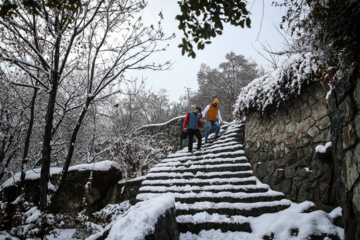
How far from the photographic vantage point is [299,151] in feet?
13.4

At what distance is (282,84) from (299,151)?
54.5 inches

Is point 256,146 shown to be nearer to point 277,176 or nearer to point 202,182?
point 277,176

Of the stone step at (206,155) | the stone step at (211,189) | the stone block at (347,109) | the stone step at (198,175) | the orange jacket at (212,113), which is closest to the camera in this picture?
the stone block at (347,109)

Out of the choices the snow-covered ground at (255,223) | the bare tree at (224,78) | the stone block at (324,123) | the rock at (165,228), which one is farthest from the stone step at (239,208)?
the bare tree at (224,78)

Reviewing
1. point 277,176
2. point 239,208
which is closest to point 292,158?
point 277,176

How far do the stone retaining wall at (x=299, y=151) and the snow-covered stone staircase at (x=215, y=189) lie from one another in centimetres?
32

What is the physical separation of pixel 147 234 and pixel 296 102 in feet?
12.3

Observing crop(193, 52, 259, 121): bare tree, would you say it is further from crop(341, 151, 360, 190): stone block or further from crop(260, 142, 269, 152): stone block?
crop(341, 151, 360, 190): stone block

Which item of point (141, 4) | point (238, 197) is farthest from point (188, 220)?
point (141, 4)

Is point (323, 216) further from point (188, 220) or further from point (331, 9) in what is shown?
point (331, 9)

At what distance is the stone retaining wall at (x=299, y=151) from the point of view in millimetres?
3516

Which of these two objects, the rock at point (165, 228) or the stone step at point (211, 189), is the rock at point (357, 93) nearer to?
the rock at point (165, 228)

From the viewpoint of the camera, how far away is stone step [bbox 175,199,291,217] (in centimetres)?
386

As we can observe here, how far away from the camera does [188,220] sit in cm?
381
